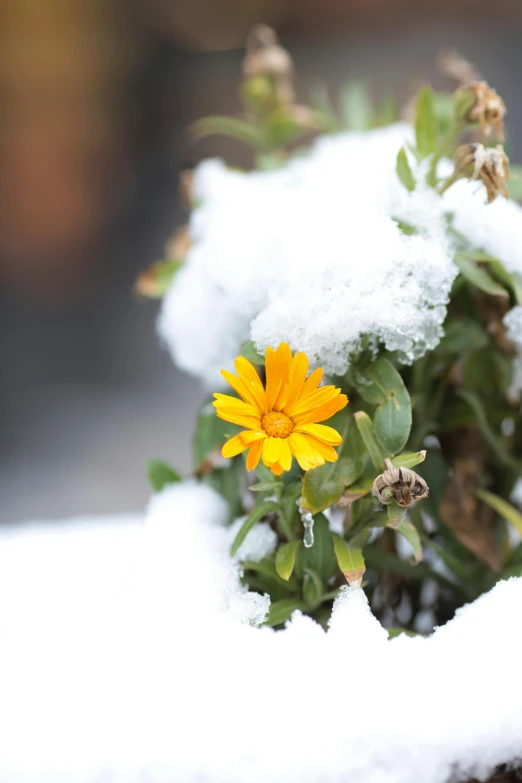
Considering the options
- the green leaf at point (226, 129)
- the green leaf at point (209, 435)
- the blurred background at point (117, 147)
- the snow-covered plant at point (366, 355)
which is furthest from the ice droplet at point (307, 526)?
the blurred background at point (117, 147)

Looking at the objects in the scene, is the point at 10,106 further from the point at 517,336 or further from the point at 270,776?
the point at 270,776

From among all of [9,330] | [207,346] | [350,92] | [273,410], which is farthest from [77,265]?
[273,410]

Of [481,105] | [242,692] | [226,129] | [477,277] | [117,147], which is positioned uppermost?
[117,147]

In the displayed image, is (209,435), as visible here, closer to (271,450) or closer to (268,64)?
(271,450)

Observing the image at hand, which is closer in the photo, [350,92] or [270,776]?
[270,776]

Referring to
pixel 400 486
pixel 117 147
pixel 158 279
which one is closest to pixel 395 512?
pixel 400 486

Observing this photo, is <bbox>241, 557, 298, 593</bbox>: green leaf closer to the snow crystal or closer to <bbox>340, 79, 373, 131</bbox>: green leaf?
the snow crystal
